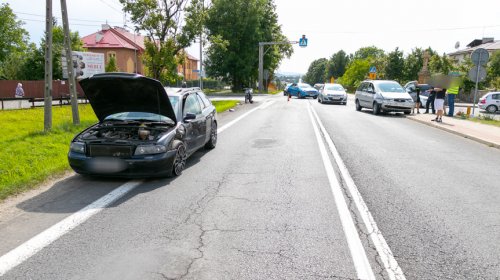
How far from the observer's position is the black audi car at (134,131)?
251 inches

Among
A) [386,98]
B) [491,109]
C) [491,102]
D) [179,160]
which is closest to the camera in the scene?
[179,160]

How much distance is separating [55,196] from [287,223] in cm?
339

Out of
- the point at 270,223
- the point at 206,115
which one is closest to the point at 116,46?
the point at 206,115

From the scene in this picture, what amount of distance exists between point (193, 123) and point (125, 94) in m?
1.43

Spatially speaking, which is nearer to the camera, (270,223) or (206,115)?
(270,223)

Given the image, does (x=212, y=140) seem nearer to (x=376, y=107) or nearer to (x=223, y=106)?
(x=376, y=107)

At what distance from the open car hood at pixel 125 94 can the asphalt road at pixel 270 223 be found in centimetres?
132

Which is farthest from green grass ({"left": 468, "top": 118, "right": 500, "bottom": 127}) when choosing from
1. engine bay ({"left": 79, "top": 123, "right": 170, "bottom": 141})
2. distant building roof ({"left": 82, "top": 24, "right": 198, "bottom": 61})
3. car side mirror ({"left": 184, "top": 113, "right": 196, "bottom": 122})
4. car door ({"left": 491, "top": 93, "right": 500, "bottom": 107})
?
distant building roof ({"left": 82, "top": 24, "right": 198, "bottom": 61})

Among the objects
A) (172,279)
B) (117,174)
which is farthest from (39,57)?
(172,279)

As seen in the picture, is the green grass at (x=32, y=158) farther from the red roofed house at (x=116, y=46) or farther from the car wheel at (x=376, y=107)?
the red roofed house at (x=116, y=46)

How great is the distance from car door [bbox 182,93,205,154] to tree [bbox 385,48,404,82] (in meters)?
51.7

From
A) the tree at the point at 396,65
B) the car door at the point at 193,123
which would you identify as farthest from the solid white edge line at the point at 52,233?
the tree at the point at 396,65

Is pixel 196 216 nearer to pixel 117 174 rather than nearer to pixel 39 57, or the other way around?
pixel 117 174

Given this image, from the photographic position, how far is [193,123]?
8.02m
